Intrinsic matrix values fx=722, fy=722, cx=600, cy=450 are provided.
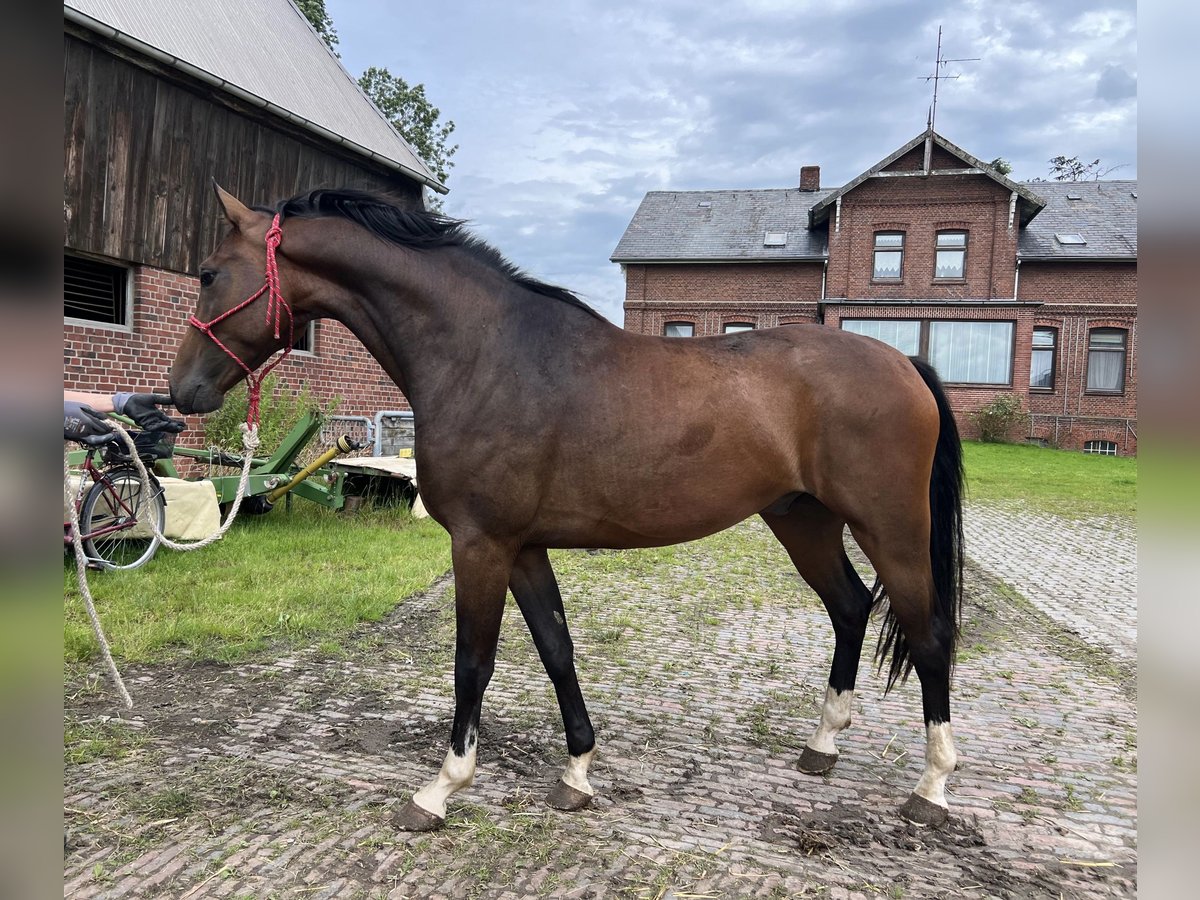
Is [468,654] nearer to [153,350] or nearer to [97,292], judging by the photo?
[153,350]

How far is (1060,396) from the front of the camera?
23.9 meters

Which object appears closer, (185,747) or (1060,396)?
(185,747)

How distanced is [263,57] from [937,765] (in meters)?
13.4

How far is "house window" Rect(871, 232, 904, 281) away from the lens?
2425 centimetres

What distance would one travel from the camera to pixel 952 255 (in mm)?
23938

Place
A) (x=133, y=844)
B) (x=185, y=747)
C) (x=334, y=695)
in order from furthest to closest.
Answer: (x=334, y=695), (x=185, y=747), (x=133, y=844)

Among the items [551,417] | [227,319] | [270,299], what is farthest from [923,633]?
[227,319]

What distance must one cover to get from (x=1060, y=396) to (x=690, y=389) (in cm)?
2574

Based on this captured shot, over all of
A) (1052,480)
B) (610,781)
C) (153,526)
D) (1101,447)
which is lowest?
(610,781)

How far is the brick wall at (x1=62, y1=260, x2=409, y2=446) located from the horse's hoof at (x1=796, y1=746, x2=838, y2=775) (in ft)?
25.2

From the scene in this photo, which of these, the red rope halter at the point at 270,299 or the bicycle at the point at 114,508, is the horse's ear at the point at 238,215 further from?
the bicycle at the point at 114,508

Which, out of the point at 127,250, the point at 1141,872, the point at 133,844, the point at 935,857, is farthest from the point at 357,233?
the point at 127,250

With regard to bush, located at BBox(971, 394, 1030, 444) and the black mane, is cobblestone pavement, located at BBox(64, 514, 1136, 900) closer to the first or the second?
the black mane
